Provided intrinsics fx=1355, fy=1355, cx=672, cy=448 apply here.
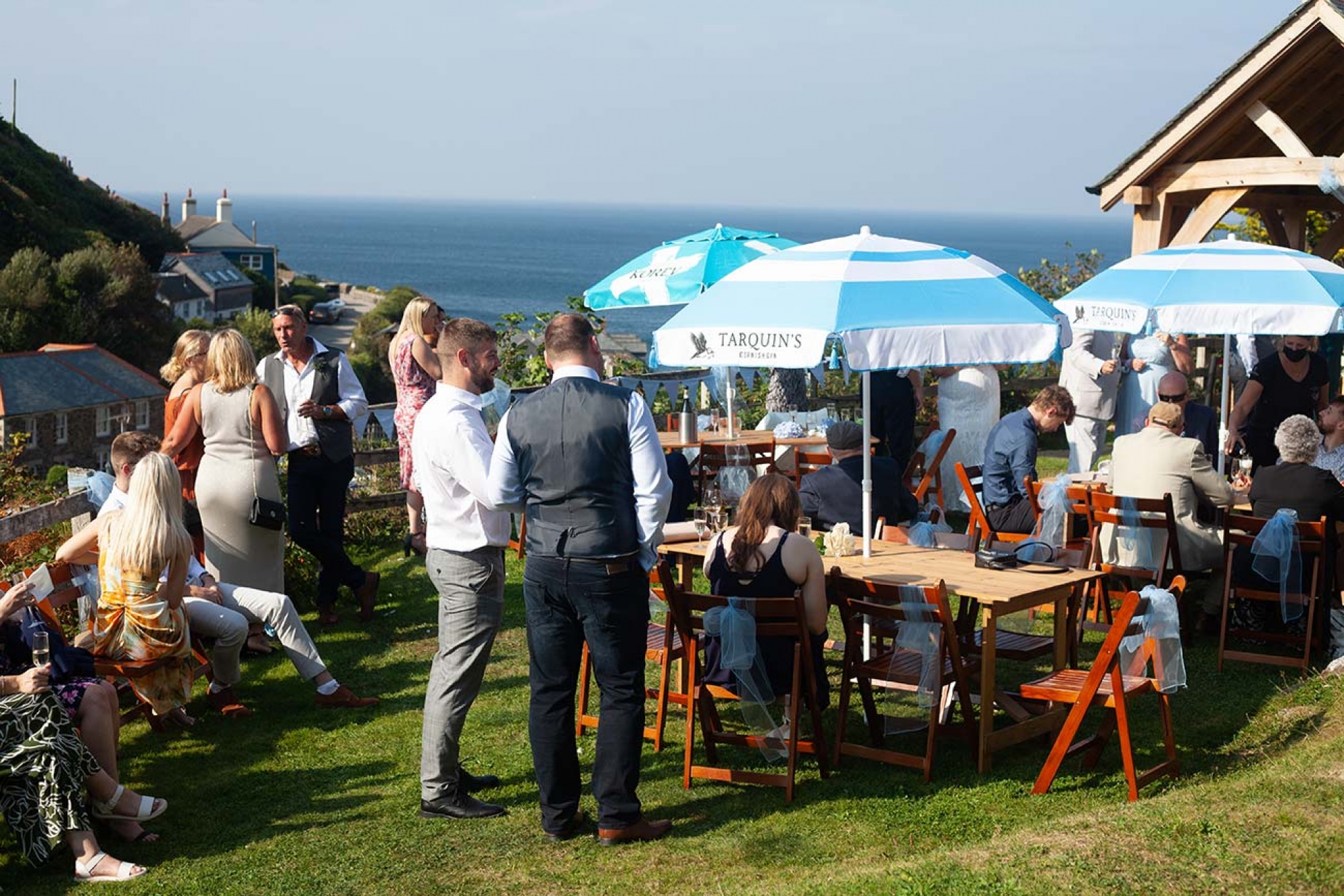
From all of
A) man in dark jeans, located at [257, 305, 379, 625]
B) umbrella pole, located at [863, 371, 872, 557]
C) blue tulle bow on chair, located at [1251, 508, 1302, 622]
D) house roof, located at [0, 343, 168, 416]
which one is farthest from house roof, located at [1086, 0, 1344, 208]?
house roof, located at [0, 343, 168, 416]

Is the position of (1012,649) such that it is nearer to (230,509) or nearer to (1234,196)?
(230,509)

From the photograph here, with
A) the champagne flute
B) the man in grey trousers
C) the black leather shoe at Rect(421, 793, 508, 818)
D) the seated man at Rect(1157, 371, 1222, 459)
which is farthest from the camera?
the seated man at Rect(1157, 371, 1222, 459)

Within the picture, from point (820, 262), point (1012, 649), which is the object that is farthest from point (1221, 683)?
point (820, 262)

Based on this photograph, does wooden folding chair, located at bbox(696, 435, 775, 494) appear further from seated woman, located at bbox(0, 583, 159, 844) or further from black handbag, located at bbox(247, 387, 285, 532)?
seated woman, located at bbox(0, 583, 159, 844)

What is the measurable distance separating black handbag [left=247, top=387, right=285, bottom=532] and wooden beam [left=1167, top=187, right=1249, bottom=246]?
853 cm

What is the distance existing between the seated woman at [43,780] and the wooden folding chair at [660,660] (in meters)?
1.90

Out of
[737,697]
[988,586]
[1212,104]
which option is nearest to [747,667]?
[737,697]

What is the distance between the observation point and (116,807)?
5.00 meters

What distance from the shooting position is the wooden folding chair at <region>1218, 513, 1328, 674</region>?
6910 millimetres

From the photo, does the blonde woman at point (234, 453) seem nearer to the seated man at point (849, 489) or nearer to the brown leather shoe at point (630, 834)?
the seated man at point (849, 489)

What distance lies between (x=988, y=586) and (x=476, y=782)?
7.43 ft

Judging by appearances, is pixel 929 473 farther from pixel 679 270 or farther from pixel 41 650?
pixel 41 650

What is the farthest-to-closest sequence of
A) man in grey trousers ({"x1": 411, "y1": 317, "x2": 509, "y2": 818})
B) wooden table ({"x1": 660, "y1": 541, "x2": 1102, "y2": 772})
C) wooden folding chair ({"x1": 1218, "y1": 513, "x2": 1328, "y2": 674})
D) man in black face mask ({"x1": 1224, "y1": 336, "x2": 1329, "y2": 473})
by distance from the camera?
1. man in black face mask ({"x1": 1224, "y1": 336, "x2": 1329, "y2": 473})
2. wooden folding chair ({"x1": 1218, "y1": 513, "x2": 1328, "y2": 674})
3. wooden table ({"x1": 660, "y1": 541, "x2": 1102, "y2": 772})
4. man in grey trousers ({"x1": 411, "y1": 317, "x2": 509, "y2": 818})

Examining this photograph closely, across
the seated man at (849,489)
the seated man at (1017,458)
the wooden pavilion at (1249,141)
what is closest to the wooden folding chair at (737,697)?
the seated man at (849,489)
